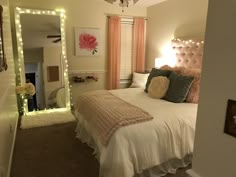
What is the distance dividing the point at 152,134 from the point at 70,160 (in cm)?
116

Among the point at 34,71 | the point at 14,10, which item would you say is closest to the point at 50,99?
the point at 34,71

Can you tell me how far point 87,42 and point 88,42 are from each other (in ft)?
0.08

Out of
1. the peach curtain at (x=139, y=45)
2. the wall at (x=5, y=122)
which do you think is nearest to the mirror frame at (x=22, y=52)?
the wall at (x=5, y=122)

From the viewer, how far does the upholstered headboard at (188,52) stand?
10.9 feet

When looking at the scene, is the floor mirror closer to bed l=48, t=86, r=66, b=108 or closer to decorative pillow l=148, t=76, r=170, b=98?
bed l=48, t=86, r=66, b=108

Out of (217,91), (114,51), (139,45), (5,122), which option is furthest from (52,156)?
(139,45)

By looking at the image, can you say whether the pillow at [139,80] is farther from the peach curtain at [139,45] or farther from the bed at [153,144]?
the bed at [153,144]

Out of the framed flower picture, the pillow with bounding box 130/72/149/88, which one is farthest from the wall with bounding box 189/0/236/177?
the framed flower picture

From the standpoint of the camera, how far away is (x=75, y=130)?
3279mm

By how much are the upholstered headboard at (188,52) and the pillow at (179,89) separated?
736 mm

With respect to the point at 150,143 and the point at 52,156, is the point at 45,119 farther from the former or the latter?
the point at 150,143

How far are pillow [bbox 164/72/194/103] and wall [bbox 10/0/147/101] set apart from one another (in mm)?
2107

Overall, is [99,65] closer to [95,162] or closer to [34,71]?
[34,71]

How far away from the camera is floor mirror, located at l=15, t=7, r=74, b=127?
12.1ft
